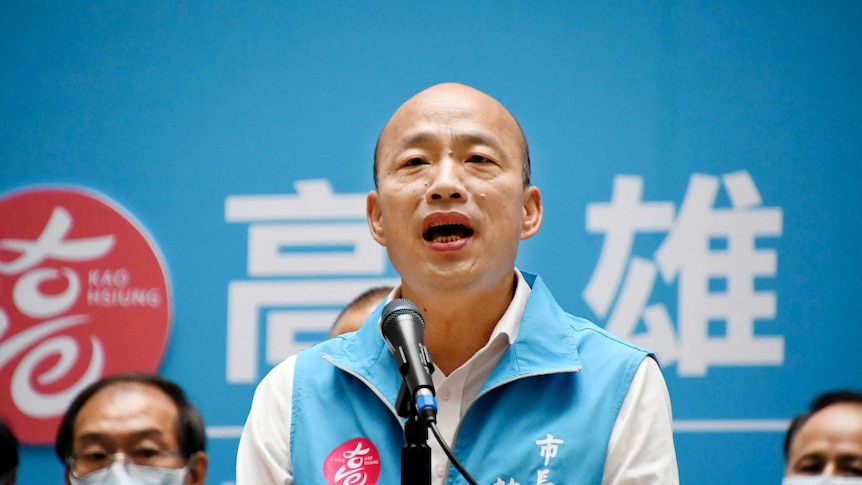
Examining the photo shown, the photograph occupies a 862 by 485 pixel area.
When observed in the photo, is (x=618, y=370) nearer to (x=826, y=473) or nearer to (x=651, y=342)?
(x=826, y=473)

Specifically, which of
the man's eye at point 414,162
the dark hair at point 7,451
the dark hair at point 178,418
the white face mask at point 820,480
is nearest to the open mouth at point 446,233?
the man's eye at point 414,162

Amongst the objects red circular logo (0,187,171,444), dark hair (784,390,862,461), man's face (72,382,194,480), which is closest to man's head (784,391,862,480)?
dark hair (784,390,862,461)

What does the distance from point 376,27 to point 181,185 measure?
706 millimetres

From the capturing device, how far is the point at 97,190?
2826 millimetres

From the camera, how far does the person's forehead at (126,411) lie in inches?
83.7

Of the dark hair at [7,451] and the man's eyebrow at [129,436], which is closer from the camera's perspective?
the man's eyebrow at [129,436]

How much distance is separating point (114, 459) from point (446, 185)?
103cm

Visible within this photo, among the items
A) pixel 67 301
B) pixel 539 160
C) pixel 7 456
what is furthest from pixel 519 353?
pixel 67 301

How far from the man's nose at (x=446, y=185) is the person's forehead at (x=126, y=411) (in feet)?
3.06

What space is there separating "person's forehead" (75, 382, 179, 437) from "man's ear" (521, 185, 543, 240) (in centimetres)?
93

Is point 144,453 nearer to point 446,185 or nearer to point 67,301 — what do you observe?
point 67,301

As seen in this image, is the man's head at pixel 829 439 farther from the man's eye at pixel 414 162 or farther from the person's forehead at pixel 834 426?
the man's eye at pixel 414 162

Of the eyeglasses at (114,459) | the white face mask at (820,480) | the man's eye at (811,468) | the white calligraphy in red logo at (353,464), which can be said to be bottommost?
the white calligraphy in red logo at (353,464)

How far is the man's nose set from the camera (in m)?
1.57
